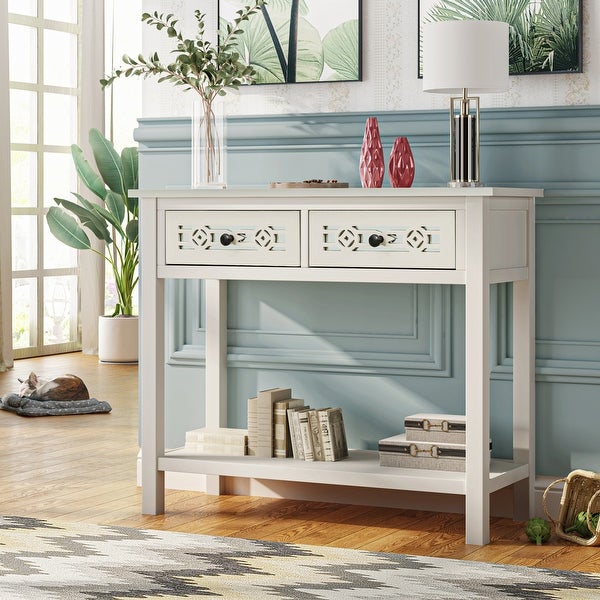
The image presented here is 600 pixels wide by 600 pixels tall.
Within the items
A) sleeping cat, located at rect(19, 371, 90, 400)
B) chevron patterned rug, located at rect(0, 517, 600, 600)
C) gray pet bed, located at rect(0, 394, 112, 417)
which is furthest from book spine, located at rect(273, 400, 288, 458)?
sleeping cat, located at rect(19, 371, 90, 400)

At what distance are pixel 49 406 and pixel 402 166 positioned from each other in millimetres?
2711

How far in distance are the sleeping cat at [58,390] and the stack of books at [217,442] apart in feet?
6.97

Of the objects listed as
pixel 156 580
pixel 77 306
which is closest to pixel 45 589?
pixel 156 580

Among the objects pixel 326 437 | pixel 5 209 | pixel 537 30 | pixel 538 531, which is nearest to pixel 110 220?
pixel 5 209

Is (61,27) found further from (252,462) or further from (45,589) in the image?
(45,589)

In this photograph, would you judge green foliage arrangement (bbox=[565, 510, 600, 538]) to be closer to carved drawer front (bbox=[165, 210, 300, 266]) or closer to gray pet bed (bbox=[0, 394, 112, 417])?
carved drawer front (bbox=[165, 210, 300, 266])

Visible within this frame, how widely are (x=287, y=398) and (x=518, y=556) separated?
86cm

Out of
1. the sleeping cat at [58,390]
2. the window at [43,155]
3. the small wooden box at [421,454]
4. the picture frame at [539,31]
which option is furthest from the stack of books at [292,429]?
the window at [43,155]

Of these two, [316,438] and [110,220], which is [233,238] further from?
[110,220]

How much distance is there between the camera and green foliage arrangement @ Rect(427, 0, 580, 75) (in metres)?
3.29

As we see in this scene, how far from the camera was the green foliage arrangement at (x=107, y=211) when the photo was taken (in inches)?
276

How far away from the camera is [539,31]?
10.9 feet

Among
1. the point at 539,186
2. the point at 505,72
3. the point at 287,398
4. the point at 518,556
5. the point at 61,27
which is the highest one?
the point at 61,27

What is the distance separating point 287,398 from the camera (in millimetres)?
3471
